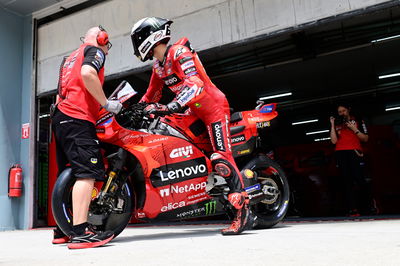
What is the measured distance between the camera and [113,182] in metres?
2.75

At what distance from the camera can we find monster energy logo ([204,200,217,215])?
10.3ft

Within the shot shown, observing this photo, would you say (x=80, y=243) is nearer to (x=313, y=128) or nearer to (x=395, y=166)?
(x=395, y=166)

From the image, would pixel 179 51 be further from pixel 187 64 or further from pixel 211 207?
pixel 211 207

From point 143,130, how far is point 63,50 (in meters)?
3.91

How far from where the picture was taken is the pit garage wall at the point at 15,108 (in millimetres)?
5906

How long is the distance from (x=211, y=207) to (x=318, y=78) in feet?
29.3

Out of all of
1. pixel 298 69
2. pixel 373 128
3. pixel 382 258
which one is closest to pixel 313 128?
pixel 298 69

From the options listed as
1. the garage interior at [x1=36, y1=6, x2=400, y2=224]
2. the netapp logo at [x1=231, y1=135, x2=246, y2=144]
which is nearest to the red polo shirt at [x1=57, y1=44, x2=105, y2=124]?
the netapp logo at [x1=231, y1=135, x2=246, y2=144]

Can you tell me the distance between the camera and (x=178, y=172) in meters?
Answer: 3.02

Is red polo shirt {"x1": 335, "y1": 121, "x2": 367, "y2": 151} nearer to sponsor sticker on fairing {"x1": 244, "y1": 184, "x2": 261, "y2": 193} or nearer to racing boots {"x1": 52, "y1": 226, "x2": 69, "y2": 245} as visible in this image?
sponsor sticker on fairing {"x1": 244, "y1": 184, "x2": 261, "y2": 193}

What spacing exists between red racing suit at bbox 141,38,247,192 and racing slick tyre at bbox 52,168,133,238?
774 mm

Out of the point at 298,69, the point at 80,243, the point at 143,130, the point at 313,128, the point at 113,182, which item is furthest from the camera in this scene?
the point at 313,128

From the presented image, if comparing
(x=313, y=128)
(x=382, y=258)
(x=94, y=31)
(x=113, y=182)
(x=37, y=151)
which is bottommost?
(x=382, y=258)

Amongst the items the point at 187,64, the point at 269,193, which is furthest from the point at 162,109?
the point at 269,193
